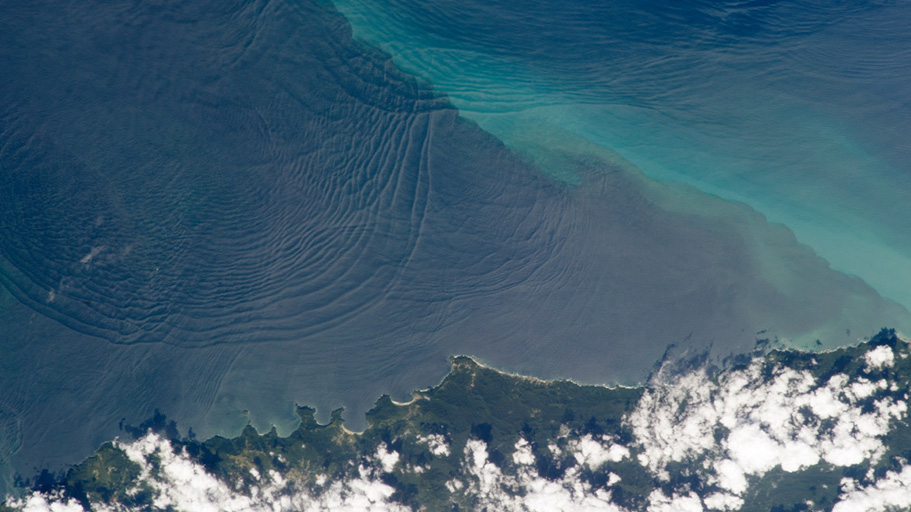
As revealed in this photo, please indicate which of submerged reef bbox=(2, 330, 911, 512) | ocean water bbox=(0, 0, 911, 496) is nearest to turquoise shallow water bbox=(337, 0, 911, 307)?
ocean water bbox=(0, 0, 911, 496)

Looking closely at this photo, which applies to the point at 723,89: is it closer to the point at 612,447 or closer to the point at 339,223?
the point at 612,447

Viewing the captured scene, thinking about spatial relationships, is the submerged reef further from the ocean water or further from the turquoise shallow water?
the turquoise shallow water

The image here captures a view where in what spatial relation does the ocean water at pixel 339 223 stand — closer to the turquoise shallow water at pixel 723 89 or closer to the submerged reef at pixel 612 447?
the turquoise shallow water at pixel 723 89

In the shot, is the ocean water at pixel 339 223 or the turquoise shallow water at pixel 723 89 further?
the turquoise shallow water at pixel 723 89

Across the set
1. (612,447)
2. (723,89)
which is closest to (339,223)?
(612,447)

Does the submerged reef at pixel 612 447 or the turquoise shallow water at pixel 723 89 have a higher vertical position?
the turquoise shallow water at pixel 723 89

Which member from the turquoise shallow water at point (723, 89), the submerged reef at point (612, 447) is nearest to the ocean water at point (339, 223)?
the turquoise shallow water at point (723, 89)

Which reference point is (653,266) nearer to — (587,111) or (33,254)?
(587,111)
